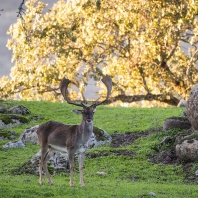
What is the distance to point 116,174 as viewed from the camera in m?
19.1

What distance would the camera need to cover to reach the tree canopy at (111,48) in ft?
125

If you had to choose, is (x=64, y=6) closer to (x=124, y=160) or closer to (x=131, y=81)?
(x=131, y=81)

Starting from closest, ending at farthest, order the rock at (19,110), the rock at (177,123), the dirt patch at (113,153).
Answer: the dirt patch at (113,153) < the rock at (177,123) < the rock at (19,110)

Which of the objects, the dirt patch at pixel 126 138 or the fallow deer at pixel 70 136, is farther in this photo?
the dirt patch at pixel 126 138

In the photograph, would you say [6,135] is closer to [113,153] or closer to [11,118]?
[11,118]

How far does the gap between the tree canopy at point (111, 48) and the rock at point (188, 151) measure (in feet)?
59.9

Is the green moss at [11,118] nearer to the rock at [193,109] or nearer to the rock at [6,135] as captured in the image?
the rock at [6,135]

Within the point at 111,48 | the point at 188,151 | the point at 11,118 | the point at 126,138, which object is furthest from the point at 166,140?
the point at 111,48

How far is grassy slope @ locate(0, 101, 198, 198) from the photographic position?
1370cm

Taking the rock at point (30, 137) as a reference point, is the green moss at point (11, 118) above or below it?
above

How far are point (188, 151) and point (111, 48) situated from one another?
74.1 feet

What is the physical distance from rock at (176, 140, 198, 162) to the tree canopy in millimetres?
18262

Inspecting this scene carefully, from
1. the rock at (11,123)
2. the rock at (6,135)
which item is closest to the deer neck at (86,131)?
the rock at (6,135)

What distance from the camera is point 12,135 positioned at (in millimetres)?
26797
